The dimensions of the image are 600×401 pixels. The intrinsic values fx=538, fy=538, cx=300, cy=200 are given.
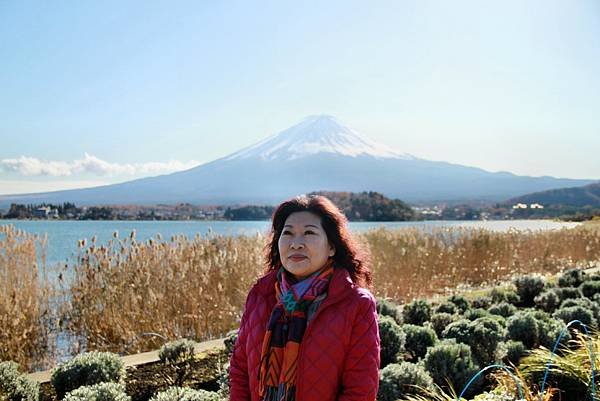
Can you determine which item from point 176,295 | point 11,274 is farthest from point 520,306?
point 11,274

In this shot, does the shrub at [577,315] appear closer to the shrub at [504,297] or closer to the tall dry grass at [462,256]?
the shrub at [504,297]

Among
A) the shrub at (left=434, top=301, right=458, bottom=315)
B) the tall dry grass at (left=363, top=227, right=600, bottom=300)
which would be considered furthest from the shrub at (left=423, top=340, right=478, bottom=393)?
the tall dry grass at (left=363, top=227, right=600, bottom=300)

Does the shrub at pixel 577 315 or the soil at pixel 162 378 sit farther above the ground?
the shrub at pixel 577 315

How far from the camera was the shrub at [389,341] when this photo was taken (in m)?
4.51

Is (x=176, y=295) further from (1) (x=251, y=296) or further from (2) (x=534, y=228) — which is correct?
(2) (x=534, y=228)

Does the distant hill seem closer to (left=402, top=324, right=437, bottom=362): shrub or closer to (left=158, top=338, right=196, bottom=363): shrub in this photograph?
(left=402, top=324, right=437, bottom=362): shrub

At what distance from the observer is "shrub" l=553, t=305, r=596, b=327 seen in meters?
5.64

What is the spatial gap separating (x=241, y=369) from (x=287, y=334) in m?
0.38

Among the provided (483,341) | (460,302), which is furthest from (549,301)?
(483,341)

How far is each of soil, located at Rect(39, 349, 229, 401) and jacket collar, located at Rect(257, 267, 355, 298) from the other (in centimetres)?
199

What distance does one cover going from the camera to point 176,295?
22.4 feet

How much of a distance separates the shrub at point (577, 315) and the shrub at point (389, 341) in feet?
7.45

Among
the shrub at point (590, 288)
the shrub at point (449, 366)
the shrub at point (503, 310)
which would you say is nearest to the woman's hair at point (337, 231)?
the shrub at point (449, 366)

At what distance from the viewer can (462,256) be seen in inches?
458
